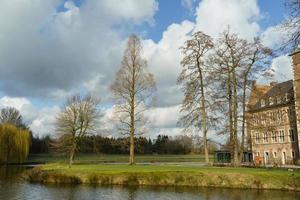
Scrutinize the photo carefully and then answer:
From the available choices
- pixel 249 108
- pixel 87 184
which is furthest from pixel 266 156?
pixel 87 184

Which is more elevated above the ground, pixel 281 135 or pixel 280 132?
pixel 280 132

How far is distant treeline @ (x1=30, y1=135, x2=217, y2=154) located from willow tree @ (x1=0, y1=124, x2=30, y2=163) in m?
4.80

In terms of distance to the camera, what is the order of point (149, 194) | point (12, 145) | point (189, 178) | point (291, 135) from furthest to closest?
1. point (12, 145)
2. point (291, 135)
3. point (189, 178)
4. point (149, 194)

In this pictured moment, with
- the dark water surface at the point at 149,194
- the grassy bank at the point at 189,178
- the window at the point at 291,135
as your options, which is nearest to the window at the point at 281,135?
the window at the point at 291,135

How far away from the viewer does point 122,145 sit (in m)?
41.3

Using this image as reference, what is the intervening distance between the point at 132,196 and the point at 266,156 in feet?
140

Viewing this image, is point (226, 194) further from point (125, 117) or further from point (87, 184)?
point (125, 117)

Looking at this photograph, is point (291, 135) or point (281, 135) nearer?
point (291, 135)

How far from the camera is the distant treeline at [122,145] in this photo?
42.0 metres

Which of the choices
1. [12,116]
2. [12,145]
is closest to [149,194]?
[12,145]

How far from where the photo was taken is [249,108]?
37719mm

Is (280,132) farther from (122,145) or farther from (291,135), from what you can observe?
(122,145)

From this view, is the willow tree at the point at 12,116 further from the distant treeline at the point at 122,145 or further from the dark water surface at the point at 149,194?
the dark water surface at the point at 149,194

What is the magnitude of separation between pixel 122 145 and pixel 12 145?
35.0 m
